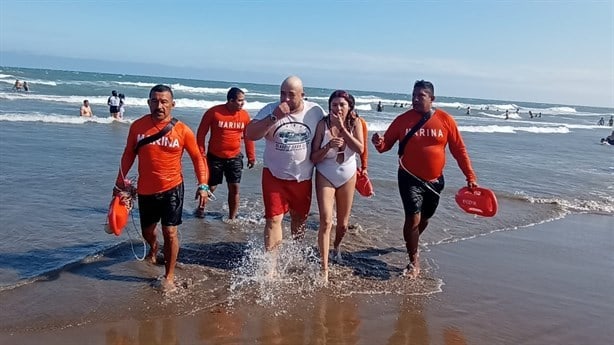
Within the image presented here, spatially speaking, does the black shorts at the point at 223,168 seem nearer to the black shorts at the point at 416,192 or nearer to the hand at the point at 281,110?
the black shorts at the point at 416,192

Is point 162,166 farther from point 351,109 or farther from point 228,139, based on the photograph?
point 228,139

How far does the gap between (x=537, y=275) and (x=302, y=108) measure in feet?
10.6

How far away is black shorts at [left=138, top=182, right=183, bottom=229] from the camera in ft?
16.3

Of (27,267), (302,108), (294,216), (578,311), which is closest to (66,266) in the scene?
(27,267)

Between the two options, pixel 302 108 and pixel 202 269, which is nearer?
pixel 302 108

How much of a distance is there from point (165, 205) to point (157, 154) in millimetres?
478

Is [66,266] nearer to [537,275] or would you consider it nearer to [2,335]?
[2,335]

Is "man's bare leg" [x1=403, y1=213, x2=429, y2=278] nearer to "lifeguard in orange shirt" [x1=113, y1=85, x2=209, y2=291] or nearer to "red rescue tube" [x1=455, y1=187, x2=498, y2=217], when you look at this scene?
"red rescue tube" [x1=455, y1=187, x2=498, y2=217]

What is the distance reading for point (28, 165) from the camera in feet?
34.7

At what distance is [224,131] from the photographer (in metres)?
7.52

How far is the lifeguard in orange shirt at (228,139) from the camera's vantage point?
293 inches

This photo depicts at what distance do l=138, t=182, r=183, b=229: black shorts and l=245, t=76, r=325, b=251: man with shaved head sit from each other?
803 millimetres

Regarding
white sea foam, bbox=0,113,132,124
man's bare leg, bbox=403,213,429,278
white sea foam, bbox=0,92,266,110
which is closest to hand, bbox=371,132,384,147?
man's bare leg, bbox=403,213,429,278

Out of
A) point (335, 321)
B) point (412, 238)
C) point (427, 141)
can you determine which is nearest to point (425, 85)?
point (427, 141)
